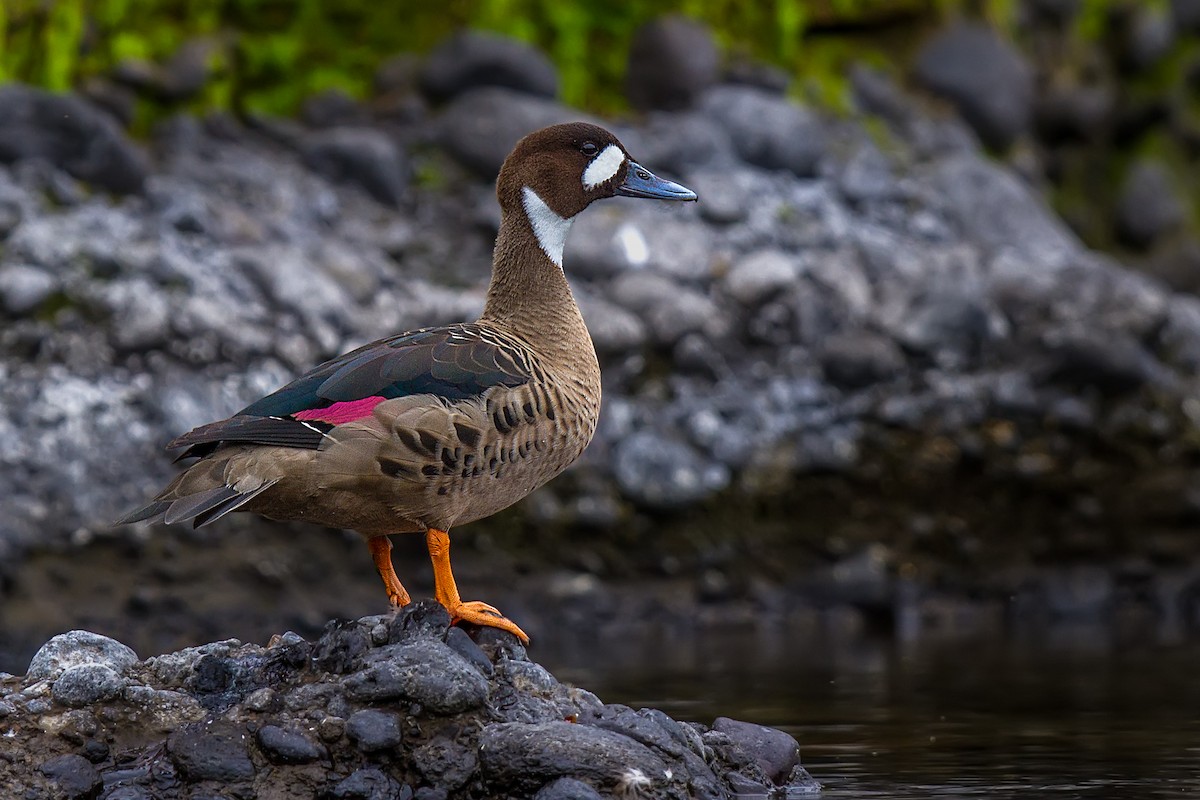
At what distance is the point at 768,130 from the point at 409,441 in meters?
7.88

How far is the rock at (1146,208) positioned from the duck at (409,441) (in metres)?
9.83

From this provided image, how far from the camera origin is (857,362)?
12531 millimetres

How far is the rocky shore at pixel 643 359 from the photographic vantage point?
1105 centimetres

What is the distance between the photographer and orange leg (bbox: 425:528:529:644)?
6793mm

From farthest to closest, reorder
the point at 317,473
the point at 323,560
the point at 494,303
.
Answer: the point at 323,560, the point at 494,303, the point at 317,473

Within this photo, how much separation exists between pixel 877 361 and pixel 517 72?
3486 millimetres

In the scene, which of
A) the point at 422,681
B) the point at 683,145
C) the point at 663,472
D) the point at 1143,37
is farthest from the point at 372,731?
the point at 1143,37

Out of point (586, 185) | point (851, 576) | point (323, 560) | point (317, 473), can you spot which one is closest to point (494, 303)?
point (586, 185)

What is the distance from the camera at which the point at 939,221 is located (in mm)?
14156

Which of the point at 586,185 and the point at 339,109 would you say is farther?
the point at 339,109

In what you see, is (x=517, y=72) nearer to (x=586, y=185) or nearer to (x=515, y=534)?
(x=515, y=534)

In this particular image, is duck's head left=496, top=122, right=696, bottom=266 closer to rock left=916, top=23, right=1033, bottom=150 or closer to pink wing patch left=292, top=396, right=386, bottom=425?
pink wing patch left=292, top=396, right=386, bottom=425

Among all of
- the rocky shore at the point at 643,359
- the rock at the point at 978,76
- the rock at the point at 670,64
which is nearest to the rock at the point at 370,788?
the rocky shore at the point at 643,359

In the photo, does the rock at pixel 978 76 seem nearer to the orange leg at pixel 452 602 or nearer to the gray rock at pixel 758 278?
the gray rock at pixel 758 278
